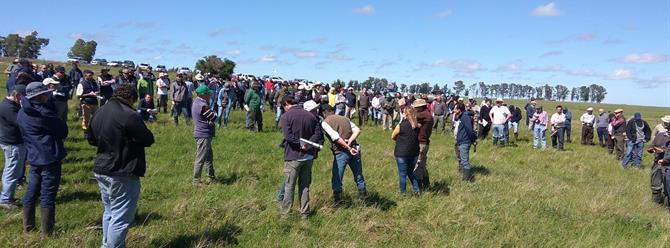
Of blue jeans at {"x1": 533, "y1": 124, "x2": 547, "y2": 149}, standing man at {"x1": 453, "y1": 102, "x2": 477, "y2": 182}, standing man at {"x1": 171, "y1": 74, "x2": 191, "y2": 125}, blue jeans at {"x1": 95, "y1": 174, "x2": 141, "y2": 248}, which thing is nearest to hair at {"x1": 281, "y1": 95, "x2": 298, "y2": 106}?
blue jeans at {"x1": 95, "y1": 174, "x2": 141, "y2": 248}

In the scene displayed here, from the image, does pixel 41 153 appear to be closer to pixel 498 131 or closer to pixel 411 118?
pixel 411 118

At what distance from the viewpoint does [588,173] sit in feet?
46.0

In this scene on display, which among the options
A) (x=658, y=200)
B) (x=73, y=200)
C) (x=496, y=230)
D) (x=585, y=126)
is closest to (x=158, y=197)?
(x=73, y=200)

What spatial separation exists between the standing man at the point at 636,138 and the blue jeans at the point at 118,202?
15481 millimetres

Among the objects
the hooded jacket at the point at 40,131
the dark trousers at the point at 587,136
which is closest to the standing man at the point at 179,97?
the hooded jacket at the point at 40,131

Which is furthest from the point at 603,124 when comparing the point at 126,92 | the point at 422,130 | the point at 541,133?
the point at 126,92

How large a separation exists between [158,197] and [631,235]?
7690 mm

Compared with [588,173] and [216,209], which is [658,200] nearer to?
[588,173]

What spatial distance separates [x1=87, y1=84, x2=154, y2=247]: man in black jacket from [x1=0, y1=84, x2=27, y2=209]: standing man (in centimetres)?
240

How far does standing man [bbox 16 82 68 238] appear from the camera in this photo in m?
5.41

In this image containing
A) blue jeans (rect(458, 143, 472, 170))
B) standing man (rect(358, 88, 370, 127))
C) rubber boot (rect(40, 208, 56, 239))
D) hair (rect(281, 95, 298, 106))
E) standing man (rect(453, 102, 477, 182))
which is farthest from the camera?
standing man (rect(358, 88, 370, 127))

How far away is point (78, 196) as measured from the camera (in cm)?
723

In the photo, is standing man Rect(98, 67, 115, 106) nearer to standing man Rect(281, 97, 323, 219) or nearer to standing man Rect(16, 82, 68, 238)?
standing man Rect(16, 82, 68, 238)

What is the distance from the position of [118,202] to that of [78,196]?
3.08 m
